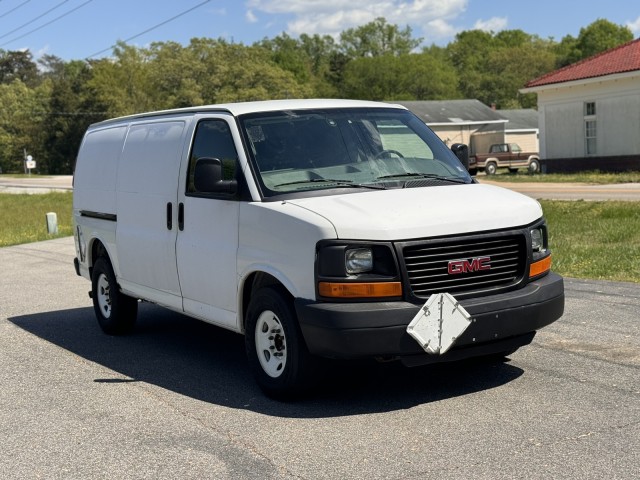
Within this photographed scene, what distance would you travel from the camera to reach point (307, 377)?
621 centimetres

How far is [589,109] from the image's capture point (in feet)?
137

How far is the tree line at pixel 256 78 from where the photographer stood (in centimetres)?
8869

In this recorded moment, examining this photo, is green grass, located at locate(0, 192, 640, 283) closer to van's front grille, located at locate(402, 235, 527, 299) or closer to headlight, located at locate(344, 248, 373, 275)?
van's front grille, located at locate(402, 235, 527, 299)

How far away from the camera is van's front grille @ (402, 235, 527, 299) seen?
5.91 meters

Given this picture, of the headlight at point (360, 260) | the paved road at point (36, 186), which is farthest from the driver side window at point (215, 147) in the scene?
the paved road at point (36, 186)

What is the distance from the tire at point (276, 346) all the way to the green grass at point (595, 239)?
238 inches

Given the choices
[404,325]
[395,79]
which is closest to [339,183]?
[404,325]

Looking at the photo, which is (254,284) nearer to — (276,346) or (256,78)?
(276,346)

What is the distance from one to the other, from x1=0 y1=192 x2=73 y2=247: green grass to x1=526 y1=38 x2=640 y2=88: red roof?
22466mm

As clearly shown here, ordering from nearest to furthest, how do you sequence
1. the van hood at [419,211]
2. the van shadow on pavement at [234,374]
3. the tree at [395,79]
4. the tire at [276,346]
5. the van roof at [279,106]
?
the van hood at [419,211] < the tire at [276,346] < the van shadow on pavement at [234,374] < the van roof at [279,106] < the tree at [395,79]

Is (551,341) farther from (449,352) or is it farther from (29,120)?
(29,120)

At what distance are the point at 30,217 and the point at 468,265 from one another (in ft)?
96.3

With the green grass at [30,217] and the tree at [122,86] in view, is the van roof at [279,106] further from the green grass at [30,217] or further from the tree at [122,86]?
the tree at [122,86]

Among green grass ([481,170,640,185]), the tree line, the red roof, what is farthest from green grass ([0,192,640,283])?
the tree line
